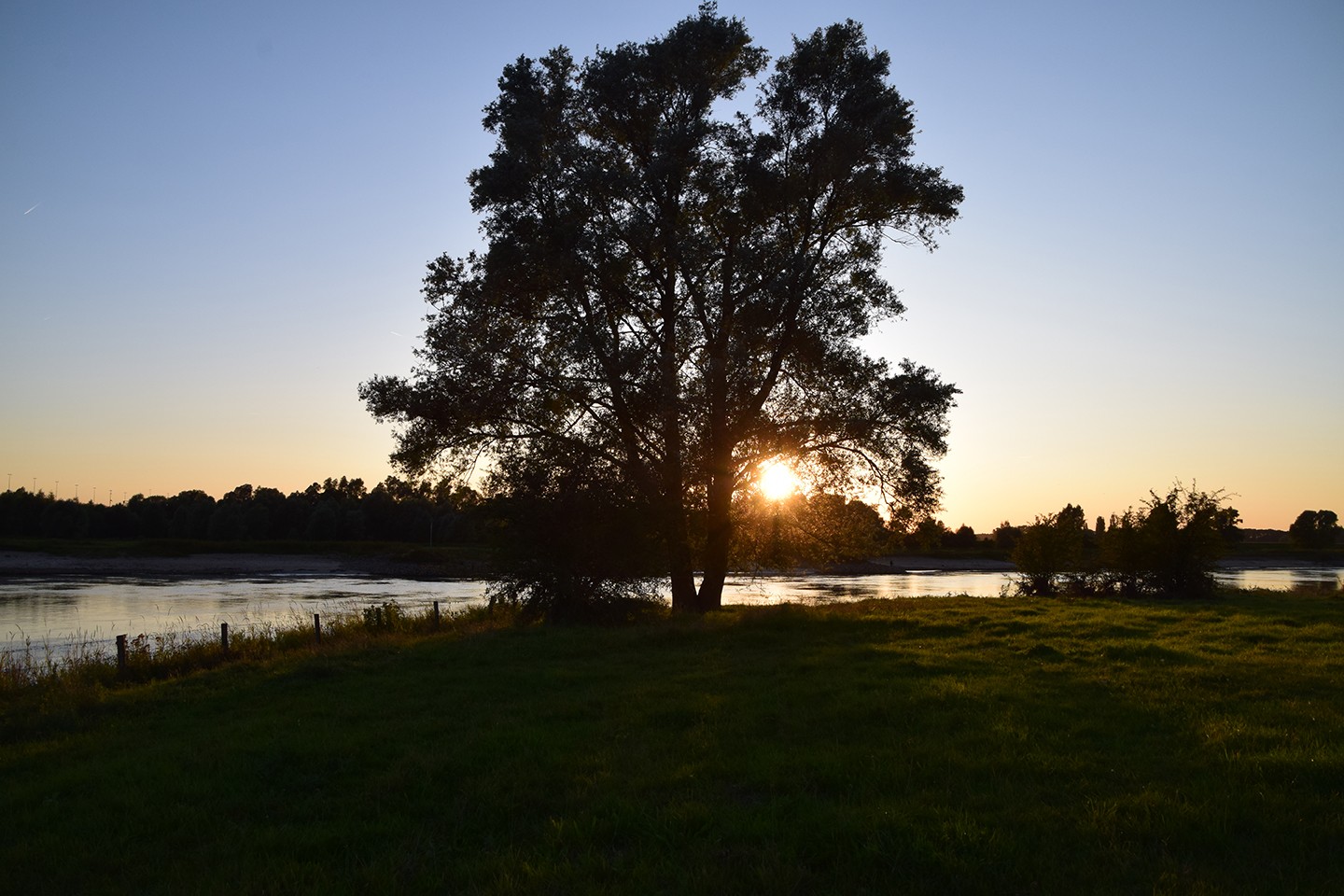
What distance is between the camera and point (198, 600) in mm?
44031

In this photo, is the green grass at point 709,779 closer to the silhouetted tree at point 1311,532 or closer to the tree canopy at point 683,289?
the tree canopy at point 683,289

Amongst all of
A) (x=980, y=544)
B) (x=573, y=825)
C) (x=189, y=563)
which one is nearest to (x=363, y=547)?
(x=189, y=563)

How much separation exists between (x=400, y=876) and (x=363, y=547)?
4281 inches

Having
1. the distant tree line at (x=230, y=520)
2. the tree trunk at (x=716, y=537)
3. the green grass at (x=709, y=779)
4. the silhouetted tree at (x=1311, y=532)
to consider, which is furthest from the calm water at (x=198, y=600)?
the silhouetted tree at (x=1311, y=532)

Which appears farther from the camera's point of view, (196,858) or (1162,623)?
(1162,623)

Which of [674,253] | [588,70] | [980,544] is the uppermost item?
[588,70]

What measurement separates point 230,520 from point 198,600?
8490 centimetres

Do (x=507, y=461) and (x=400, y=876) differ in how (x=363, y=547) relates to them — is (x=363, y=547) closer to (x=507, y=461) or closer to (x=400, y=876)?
(x=507, y=461)

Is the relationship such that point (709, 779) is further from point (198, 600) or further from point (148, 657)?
point (198, 600)

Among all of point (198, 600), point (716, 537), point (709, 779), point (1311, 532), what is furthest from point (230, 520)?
point (1311, 532)

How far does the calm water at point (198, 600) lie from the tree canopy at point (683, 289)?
1043cm

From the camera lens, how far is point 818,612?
75.8 feet

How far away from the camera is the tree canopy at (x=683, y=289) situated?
78.8 feet

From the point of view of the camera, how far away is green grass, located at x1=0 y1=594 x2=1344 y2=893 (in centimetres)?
618
